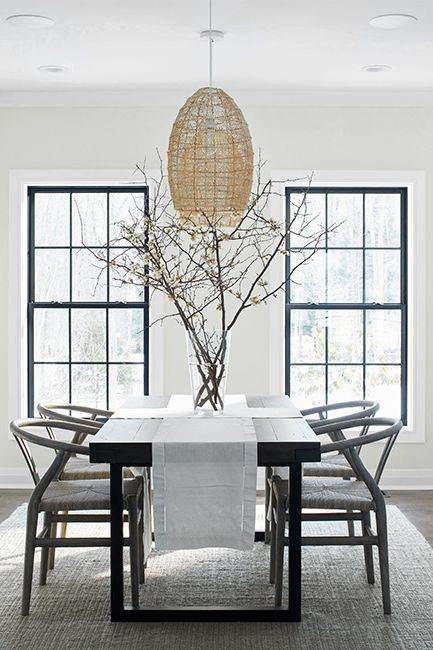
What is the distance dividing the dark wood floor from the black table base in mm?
1720

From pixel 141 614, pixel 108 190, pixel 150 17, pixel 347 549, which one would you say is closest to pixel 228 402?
pixel 347 549

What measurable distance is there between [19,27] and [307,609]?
319 cm

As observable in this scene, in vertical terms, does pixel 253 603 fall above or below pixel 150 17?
below

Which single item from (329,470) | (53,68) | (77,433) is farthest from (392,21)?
(77,433)

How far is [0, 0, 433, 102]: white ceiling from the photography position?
4.58 m

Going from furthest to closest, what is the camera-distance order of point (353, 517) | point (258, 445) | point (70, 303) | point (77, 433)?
point (70, 303) → point (77, 433) → point (353, 517) → point (258, 445)

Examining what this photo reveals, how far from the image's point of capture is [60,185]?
6680 millimetres

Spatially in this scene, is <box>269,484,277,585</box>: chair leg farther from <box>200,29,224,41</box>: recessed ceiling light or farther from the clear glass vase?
<box>200,29,224,41</box>: recessed ceiling light

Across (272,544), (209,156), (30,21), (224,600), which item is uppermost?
(30,21)

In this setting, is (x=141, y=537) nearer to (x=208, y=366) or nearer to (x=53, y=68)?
(x=208, y=366)

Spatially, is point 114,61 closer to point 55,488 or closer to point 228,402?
point 228,402

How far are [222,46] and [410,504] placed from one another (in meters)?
3.10

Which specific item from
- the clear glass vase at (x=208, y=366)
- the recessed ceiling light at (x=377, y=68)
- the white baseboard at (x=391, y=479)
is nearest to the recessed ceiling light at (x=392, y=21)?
the recessed ceiling light at (x=377, y=68)

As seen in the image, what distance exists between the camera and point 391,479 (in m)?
6.69
